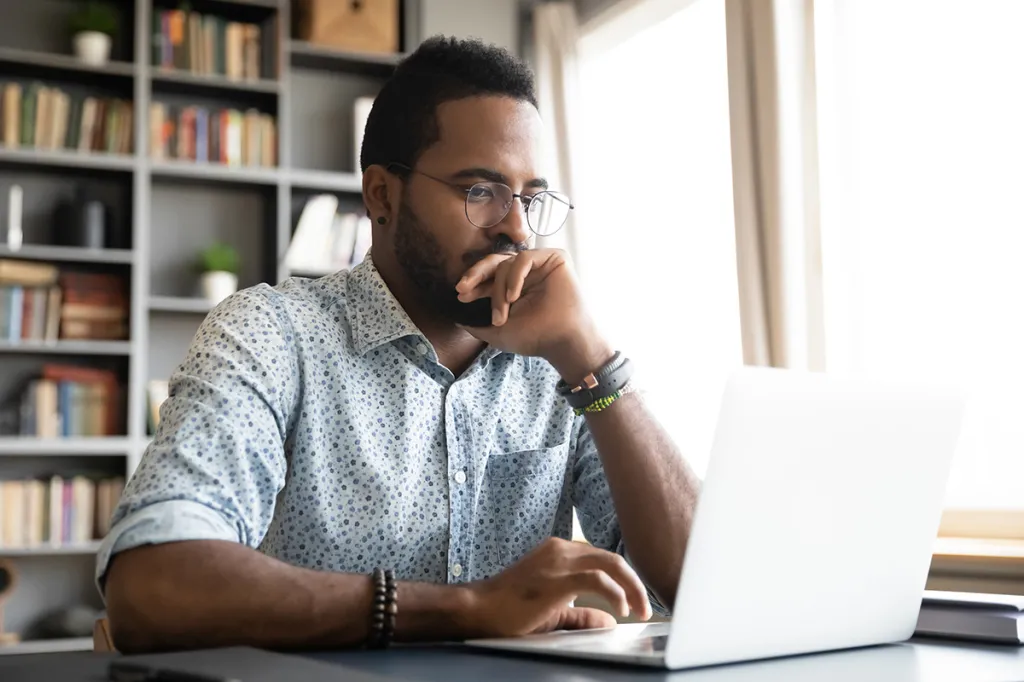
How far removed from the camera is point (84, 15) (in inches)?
148

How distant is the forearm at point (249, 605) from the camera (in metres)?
1.00

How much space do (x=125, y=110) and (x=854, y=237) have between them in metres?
2.46

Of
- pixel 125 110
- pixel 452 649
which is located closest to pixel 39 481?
pixel 125 110

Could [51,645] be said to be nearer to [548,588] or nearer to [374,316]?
[374,316]

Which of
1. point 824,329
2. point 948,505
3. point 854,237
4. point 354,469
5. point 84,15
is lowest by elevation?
point 948,505

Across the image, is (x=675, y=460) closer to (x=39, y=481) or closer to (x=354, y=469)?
(x=354, y=469)

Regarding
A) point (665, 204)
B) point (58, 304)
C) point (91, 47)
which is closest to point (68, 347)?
point (58, 304)

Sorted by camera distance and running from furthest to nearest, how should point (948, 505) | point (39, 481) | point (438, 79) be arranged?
point (39, 481)
point (948, 505)
point (438, 79)

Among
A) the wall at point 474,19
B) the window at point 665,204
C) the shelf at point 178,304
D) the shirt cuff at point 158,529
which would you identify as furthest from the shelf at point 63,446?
the shirt cuff at point 158,529

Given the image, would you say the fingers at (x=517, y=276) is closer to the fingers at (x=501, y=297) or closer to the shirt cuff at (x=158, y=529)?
the fingers at (x=501, y=297)

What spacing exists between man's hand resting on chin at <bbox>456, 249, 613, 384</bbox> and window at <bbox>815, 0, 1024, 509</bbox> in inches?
53.8

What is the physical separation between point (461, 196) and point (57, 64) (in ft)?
8.70

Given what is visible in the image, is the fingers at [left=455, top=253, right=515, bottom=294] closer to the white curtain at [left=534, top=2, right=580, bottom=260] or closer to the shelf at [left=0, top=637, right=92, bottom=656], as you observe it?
the white curtain at [left=534, top=2, right=580, bottom=260]

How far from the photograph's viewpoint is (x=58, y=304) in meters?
3.73
